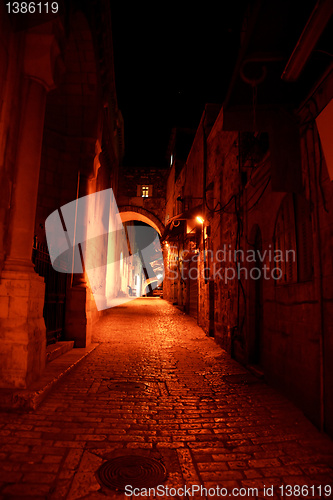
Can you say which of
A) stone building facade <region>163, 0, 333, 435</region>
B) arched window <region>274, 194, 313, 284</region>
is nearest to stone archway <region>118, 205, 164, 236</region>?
stone building facade <region>163, 0, 333, 435</region>

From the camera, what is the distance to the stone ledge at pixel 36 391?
3.86 metres

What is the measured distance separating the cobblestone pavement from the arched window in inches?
71.9

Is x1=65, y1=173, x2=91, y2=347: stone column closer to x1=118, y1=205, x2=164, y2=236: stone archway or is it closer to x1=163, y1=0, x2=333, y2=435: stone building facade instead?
x1=163, y1=0, x2=333, y2=435: stone building facade

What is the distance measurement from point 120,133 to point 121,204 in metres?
5.80

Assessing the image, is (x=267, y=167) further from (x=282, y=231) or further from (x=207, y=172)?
(x=207, y=172)

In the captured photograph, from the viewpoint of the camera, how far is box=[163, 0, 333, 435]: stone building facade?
11.8 ft

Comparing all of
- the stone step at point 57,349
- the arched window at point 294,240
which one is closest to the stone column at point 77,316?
the stone step at point 57,349

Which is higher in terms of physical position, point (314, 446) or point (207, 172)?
point (207, 172)

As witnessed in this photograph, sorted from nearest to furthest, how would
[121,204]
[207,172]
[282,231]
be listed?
[282,231], [207,172], [121,204]

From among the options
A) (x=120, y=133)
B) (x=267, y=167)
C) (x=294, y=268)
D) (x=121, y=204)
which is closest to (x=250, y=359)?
(x=294, y=268)

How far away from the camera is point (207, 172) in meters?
11.0

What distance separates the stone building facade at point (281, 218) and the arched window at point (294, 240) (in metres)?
0.01

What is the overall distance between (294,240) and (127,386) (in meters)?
3.40

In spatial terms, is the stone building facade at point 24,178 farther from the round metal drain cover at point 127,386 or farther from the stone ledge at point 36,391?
the round metal drain cover at point 127,386
